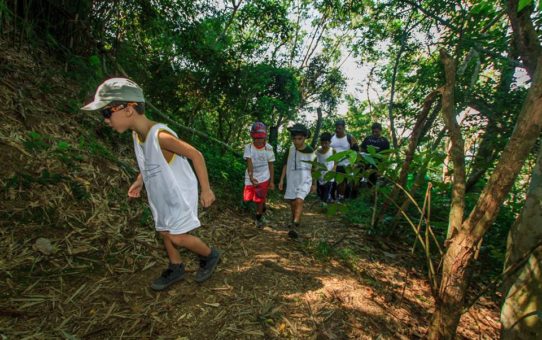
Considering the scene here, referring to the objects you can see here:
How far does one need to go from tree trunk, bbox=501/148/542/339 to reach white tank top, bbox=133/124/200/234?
2.24 meters

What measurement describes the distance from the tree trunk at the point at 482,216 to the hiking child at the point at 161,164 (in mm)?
1704

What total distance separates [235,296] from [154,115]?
15.2ft

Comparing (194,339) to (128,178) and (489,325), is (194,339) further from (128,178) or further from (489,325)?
(489,325)

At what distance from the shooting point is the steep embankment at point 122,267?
2162 mm

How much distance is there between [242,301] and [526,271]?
208cm

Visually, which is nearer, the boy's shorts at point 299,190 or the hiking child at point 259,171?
the boy's shorts at point 299,190

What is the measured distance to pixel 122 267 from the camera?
272 centimetres

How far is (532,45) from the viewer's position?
2.69 metres

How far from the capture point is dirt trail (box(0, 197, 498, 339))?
2080mm

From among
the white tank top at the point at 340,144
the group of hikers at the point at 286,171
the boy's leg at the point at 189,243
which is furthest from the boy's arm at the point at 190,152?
the white tank top at the point at 340,144

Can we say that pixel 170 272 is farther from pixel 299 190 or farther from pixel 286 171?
pixel 286 171

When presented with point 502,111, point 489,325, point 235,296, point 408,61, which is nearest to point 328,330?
point 235,296

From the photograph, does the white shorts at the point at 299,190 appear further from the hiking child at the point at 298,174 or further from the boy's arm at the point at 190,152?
the boy's arm at the point at 190,152

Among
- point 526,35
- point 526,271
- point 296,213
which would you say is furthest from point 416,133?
point 296,213
